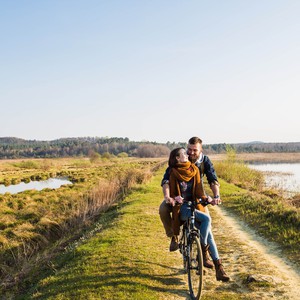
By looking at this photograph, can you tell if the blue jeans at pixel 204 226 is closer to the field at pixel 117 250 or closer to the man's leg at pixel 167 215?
the man's leg at pixel 167 215

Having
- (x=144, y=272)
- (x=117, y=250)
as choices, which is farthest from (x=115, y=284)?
(x=117, y=250)

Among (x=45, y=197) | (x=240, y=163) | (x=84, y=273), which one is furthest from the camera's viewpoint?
(x=240, y=163)

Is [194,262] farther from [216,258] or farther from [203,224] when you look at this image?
[203,224]

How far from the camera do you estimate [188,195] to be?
5.79 metres

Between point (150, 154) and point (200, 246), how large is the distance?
470ft

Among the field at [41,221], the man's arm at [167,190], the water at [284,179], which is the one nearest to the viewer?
the man's arm at [167,190]

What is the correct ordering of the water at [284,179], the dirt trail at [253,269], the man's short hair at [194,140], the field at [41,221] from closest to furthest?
the dirt trail at [253,269] → the man's short hair at [194,140] → the field at [41,221] → the water at [284,179]

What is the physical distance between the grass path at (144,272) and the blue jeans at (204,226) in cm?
76

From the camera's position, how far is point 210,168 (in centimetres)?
606

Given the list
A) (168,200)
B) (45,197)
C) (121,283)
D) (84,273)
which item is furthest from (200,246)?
(45,197)

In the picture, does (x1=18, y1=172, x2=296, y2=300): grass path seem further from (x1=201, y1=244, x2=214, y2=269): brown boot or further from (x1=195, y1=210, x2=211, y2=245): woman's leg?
(x1=195, y1=210, x2=211, y2=245): woman's leg

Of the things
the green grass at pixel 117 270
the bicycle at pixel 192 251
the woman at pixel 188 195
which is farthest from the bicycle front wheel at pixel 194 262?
the green grass at pixel 117 270

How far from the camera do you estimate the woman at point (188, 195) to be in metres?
5.58

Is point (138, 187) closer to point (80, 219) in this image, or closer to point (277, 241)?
point (80, 219)
